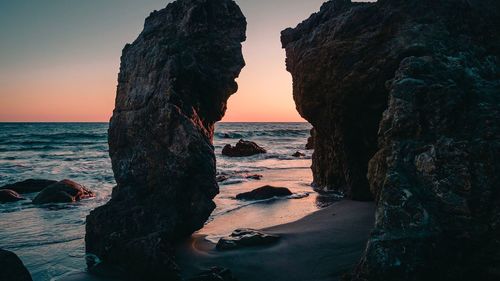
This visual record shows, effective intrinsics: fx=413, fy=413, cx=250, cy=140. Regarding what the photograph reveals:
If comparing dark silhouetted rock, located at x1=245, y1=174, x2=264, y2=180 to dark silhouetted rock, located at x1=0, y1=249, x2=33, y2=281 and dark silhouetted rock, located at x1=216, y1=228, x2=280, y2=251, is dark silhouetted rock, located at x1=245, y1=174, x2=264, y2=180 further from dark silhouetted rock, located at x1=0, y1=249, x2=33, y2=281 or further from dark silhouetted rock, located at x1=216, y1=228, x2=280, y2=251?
dark silhouetted rock, located at x1=0, y1=249, x2=33, y2=281

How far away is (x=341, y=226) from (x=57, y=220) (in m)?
7.34

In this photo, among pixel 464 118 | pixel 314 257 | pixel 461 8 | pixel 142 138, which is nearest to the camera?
pixel 464 118

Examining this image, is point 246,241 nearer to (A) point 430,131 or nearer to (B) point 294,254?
(B) point 294,254

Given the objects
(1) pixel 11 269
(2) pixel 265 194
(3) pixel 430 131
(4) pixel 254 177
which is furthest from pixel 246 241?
(4) pixel 254 177

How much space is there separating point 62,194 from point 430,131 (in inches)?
466

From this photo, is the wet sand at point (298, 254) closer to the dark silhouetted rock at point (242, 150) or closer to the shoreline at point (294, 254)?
the shoreline at point (294, 254)

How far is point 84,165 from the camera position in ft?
83.3

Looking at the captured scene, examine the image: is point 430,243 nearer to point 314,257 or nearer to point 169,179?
point 314,257

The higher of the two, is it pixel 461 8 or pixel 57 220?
pixel 461 8

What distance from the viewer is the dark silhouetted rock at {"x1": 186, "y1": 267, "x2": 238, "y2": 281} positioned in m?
5.79

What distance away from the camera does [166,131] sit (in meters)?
8.05

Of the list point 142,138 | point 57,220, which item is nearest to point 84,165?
point 57,220

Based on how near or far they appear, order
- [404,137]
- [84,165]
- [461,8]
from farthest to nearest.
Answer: [84,165], [461,8], [404,137]

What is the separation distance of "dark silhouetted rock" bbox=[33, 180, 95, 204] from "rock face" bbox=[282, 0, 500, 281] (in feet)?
31.3
